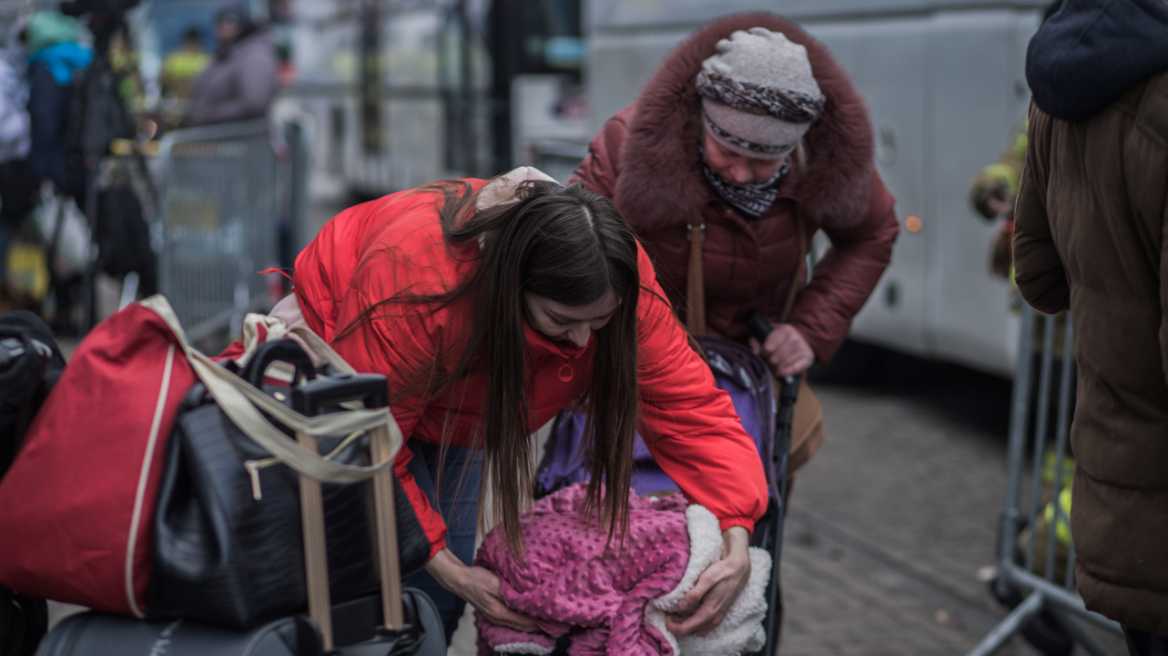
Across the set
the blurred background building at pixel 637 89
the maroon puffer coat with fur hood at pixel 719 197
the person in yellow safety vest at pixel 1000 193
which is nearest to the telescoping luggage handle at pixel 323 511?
the maroon puffer coat with fur hood at pixel 719 197

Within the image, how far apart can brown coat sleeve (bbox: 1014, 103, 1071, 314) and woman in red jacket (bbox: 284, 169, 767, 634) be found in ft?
2.11

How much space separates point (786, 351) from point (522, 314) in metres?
1.12

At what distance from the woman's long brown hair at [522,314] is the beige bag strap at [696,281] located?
69 cm

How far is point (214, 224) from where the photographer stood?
679 cm

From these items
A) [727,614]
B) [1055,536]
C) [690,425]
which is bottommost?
[1055,536]

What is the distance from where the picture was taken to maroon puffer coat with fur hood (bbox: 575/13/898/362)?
2.85 metres

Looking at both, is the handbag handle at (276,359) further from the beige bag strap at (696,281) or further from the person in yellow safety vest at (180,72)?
the person in yellow safety vest at (180,72)

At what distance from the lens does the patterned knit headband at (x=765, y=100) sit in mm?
2678

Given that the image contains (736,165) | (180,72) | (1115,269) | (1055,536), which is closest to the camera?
(1115,269)

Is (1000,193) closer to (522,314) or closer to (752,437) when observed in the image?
(752,437)

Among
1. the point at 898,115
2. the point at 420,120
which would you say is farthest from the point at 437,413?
the point at 420,120

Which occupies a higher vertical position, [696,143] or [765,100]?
[765,100]

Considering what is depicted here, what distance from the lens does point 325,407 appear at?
191 cm

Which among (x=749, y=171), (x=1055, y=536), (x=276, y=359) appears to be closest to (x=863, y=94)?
(x=1055, y=536)
